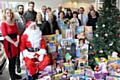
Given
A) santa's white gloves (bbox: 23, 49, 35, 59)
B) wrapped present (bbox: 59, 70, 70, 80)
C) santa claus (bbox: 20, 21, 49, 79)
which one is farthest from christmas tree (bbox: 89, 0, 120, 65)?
santa's white gloves (bbox: 23, 49, 35, 59)

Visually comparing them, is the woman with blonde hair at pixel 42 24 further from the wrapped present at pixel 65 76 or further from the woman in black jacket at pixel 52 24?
the wrapped present at pixel 65 76

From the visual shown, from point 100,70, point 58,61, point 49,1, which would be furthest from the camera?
point 49,1

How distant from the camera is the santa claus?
3357mm

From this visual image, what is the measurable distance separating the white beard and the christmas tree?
1102 mm

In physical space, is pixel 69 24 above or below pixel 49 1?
below

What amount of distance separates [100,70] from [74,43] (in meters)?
0.80

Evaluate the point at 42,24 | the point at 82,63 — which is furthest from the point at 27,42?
the point at 82,63

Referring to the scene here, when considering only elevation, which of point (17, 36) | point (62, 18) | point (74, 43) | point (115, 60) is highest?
point (62, 18)

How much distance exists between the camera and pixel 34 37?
3414 mm

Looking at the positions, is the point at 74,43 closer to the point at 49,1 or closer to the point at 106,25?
the point at 106,25

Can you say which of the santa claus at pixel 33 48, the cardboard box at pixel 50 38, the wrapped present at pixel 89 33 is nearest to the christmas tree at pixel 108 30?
the wrapped present at pixel 89 33

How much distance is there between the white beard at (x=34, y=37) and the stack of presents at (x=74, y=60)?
0.29m

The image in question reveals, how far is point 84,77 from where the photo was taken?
10.9 ft

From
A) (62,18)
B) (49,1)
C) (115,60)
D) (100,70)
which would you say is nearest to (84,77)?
(100,70)
